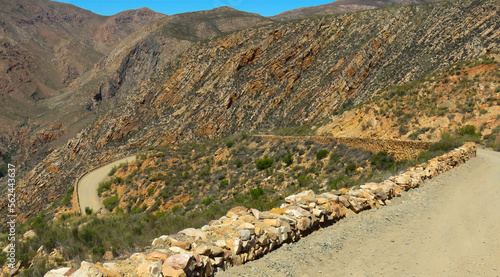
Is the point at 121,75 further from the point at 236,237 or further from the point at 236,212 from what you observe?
the point at 236,237

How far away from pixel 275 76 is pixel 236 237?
5495 cm

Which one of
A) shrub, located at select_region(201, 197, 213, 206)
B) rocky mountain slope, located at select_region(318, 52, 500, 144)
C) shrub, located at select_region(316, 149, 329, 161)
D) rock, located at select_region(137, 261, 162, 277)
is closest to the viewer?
rock, located at select_region(137, 261, 162, 277)

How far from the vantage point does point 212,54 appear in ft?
228

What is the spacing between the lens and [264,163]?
1138 inches

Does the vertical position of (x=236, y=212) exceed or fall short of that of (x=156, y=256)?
it falls short

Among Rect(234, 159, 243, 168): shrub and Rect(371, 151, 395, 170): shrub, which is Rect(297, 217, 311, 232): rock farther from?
Rect(234, 159, 243, 168): shrub

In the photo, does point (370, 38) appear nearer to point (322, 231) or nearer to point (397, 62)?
point (397, 62)

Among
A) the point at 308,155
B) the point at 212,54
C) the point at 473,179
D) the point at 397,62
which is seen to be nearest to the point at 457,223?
the point at 473,179

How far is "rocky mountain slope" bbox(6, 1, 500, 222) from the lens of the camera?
43.1m

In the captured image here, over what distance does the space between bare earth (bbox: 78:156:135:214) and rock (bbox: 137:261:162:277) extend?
82.5 feet

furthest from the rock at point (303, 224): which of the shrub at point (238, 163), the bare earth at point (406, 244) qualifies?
the shrub at point (238, 163)

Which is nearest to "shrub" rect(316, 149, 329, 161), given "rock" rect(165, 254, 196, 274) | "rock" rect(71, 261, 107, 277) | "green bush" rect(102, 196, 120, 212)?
"green bush" rect(102, 196, 120, 212)

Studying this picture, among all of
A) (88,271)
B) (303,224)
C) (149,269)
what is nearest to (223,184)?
(303,224)

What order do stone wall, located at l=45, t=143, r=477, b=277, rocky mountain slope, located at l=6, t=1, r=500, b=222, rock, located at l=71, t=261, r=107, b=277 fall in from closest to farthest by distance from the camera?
1. rock, located at l=71, t=261, r=107, b=277
2. stone wall, located at l=45, t=143, r=477, b=277
3. rocky mountain slope, located at l=6, t=1, r=500, b=222
